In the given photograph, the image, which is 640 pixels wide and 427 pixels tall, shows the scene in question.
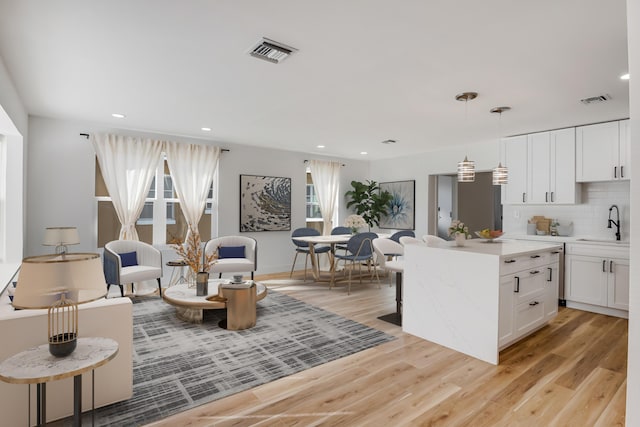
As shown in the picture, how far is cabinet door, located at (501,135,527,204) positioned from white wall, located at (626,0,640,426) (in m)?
4.58

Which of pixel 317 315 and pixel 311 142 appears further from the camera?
pixel 311 142

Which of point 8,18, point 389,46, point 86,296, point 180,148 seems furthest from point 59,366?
point 180,148

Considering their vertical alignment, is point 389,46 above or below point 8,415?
above

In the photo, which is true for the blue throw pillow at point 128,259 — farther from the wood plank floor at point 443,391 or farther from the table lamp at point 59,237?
the wood plank floor at point 443,391

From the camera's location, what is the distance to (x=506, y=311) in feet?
9.91

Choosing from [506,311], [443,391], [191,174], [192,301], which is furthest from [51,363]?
[191,174]

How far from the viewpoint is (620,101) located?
12.3 feet

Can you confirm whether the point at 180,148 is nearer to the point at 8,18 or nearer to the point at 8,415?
the point at 8,18

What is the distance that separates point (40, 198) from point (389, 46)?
4888 mm

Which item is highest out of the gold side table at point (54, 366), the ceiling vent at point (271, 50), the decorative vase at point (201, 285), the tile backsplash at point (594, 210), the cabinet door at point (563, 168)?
the ceiling vent at point (271, 50)

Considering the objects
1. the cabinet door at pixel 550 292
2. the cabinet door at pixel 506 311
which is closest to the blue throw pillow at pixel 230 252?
the cabinet door at pixel 506 311

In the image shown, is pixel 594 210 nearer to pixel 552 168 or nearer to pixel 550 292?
pixel 552 168

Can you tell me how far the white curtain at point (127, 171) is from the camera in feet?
16.8

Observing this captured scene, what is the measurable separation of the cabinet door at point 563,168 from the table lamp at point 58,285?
5.61m
